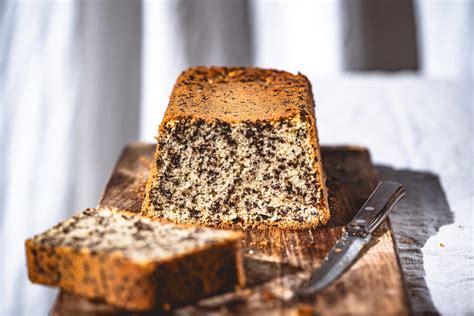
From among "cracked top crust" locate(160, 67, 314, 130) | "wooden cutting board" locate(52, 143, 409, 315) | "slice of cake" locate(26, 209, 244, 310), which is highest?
"cracked top crust" locate(160, 67, 314, 130)

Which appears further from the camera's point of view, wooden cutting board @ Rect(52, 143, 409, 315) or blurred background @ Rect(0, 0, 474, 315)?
blurred background @ Rect(0, 0, 474, 315)

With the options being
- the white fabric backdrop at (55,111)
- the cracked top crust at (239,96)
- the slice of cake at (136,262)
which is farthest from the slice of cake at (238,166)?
the white fabric backdrop at (55,111)

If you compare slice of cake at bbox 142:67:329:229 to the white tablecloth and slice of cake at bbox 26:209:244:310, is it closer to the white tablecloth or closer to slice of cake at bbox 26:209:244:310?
slice of cake at bbox 26:209:244:310

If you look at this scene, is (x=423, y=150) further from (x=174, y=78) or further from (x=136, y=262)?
(x=136, y=262)

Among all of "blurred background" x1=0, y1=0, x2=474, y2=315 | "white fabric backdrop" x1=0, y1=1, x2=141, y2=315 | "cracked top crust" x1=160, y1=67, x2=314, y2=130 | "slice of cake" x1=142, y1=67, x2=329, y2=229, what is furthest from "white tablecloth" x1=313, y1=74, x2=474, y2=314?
"white fabric backdrop" x1=0, y1=1, x2=141, y2=315

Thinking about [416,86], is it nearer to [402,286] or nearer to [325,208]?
[325,208]

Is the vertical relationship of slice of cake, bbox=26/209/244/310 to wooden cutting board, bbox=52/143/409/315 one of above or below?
above

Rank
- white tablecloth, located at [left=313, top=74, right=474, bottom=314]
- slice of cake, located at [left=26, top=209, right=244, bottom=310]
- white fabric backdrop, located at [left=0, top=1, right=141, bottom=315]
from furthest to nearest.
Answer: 1. white fabric backdrop, located at [left=0, top=1, right=141, bottom=315]
2. white tablecloth, located at [left=313, top=74, right=474, bottom=314]
3. slice of cake, located at [left=26, top=209, right=244, bottom=310]
